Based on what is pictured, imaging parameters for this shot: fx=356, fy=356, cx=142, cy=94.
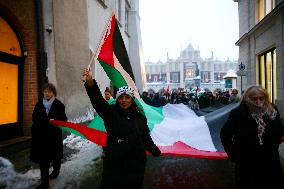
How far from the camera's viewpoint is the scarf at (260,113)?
350 cm

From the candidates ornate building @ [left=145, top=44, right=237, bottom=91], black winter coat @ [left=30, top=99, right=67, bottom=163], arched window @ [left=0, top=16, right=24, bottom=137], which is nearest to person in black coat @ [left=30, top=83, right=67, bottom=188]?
black winter coat @ [left=30, top=99, right=67, bottom=163]

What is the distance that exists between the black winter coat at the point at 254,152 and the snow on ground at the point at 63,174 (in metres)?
2.93

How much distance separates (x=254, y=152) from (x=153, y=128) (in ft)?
11.3

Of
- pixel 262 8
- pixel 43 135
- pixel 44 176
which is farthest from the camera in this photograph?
pixel 262 8

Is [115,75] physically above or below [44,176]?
above

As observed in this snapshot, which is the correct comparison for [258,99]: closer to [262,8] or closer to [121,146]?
[121,146]

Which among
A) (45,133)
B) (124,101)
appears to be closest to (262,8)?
(45,133)

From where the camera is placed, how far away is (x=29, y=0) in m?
9.60

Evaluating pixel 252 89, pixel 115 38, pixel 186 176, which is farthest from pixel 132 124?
pixel 186 176

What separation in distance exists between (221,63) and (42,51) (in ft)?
303

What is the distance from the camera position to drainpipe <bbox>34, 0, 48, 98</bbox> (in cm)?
966

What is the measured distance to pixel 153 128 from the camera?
268 inches

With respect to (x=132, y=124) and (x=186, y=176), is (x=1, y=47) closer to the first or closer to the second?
(x=186, y=176)

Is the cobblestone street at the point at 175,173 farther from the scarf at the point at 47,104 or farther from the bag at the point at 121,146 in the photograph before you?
the bag at the point at 121,146
